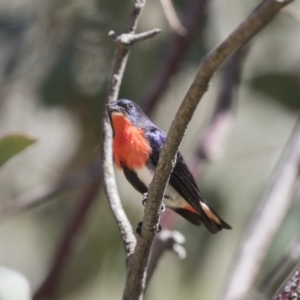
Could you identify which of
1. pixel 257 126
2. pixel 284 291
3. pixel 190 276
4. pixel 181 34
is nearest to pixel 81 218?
pixel 190 276

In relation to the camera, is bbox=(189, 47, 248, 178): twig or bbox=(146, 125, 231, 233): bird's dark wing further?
bbox=(189, 47, 248, 178): twig

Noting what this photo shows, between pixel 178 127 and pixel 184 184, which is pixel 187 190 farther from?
pixel 178 127

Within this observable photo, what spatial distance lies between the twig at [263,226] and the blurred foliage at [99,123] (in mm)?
697

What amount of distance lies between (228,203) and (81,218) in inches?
38.2

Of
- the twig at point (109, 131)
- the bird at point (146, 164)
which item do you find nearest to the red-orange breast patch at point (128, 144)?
the bird at point (146, 164)

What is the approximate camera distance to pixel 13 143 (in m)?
2.05

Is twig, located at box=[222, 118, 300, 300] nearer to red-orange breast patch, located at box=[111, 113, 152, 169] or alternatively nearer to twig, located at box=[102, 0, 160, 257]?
red-orange breast patch, located at box=[111, 113, 152, 169]

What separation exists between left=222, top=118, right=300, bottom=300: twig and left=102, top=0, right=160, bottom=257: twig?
2.15 feet

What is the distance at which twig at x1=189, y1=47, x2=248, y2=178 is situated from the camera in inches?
127

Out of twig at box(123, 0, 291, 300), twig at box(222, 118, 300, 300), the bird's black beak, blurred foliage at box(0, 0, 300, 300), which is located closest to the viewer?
twig at box(123, 0, 291, 300)

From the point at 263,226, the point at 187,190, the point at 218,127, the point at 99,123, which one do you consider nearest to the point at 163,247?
the point at 187,190

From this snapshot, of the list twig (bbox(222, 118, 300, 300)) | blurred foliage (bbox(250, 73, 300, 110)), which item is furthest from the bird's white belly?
blurred foliage (bbox(250, 73, 300, 110))

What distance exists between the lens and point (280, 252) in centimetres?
341

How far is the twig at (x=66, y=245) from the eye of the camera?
126 inches
